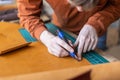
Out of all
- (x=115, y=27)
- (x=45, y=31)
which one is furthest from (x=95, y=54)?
(x=115, y=27)

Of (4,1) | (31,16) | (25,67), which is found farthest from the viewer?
(4,1)

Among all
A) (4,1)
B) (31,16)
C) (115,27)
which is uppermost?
(31,16)

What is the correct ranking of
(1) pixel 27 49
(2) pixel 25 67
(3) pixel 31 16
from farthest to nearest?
(3) pixel 31 16
(1) pixel 27 49
(2) pixel 25 67

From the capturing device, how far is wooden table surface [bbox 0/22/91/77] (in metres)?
0.81

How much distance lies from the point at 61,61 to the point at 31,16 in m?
0.35

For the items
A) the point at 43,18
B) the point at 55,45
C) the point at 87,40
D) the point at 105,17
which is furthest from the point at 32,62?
the point at 43,18

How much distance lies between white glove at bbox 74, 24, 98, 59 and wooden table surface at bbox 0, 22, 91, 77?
6cm

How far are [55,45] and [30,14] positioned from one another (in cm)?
27

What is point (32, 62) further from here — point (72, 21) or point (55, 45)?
point (72, 21)

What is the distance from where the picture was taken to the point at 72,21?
1256 millimetres

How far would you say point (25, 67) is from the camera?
2.74ft

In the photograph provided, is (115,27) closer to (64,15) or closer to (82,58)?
(64,15)

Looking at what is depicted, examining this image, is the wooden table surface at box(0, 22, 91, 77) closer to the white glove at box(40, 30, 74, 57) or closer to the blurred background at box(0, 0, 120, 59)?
the white glove at box(40, 30, 74, 57)

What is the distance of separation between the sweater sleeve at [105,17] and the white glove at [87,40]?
0.13 feet
